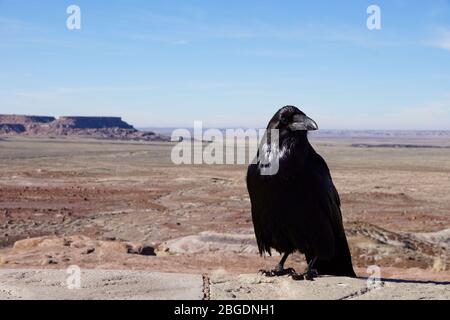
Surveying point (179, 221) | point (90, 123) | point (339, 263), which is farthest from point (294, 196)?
point (90, 123)

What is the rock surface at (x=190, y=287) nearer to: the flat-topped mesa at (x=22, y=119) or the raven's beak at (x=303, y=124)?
the raven's beak at (x=303, y=124)

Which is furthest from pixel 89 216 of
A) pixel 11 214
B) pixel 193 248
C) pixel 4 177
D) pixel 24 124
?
pixel 24 124

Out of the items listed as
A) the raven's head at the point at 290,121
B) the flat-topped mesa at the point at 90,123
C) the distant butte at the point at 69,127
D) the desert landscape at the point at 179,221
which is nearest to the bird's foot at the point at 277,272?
the raven's head at the point at 290,121

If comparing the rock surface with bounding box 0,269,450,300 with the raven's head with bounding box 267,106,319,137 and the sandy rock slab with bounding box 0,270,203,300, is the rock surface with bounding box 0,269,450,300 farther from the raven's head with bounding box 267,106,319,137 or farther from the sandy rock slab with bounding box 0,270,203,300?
the raven's head with bounding box 267,106,319,137

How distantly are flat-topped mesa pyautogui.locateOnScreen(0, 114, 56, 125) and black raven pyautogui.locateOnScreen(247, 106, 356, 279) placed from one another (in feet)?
561

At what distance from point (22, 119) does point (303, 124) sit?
17634cm

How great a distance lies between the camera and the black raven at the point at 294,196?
5.10m

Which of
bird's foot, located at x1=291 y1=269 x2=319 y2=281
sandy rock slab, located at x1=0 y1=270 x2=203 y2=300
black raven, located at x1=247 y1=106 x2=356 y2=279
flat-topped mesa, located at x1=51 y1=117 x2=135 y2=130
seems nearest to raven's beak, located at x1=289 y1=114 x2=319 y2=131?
black raven, located at x1=247 y1=106 x2=356 y2=279

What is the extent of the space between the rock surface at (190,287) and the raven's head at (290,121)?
1.39 meters

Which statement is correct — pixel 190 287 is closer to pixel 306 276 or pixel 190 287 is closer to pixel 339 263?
pixel 306 276

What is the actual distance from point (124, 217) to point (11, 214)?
474 centimetres

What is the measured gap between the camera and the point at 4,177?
40375 mm
